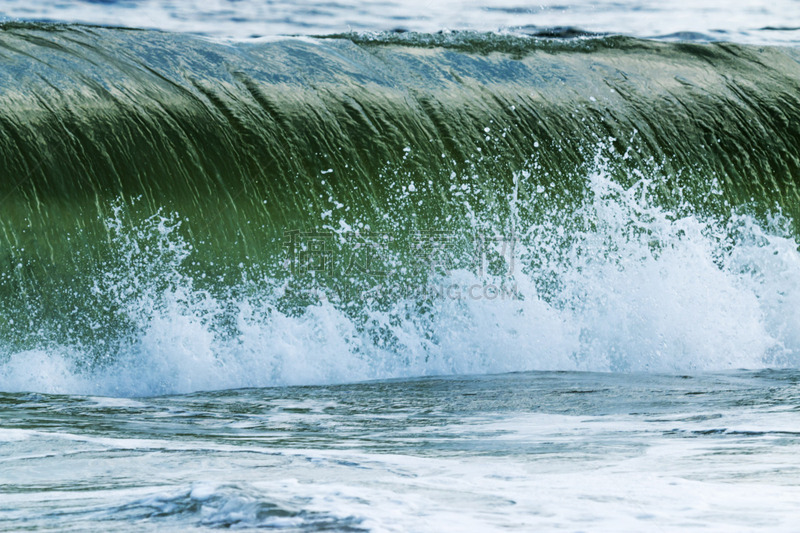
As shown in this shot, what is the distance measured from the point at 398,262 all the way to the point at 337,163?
3.99ft

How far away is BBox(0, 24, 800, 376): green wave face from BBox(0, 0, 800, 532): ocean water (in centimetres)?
3

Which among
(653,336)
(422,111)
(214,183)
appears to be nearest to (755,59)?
(422,111)

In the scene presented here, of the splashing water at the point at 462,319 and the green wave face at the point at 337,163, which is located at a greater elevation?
the green wave face at the point at 337,163

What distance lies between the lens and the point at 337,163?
746 centimetres

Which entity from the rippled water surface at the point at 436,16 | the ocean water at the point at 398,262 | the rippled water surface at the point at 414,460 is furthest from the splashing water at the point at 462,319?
the rippled water surface at the point at 436,16

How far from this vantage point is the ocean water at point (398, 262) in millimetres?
2779

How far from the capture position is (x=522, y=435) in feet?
11.7

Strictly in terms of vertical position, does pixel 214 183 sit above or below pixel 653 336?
above

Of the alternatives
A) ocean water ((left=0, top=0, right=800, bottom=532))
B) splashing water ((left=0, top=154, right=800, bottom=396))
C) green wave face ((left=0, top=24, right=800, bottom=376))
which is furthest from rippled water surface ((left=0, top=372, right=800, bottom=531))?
green wave face ((left=0, top=24, right=800, bottom=376))

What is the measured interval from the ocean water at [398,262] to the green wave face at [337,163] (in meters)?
0.03

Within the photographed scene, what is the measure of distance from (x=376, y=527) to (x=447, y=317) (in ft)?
13.8

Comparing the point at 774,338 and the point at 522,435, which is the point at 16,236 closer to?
the point at 522,435

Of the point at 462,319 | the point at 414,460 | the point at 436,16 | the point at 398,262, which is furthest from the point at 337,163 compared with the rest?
the point at 414,460

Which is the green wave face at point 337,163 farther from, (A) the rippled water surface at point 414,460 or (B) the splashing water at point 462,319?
(A) the rippled water surface at point 414,460
